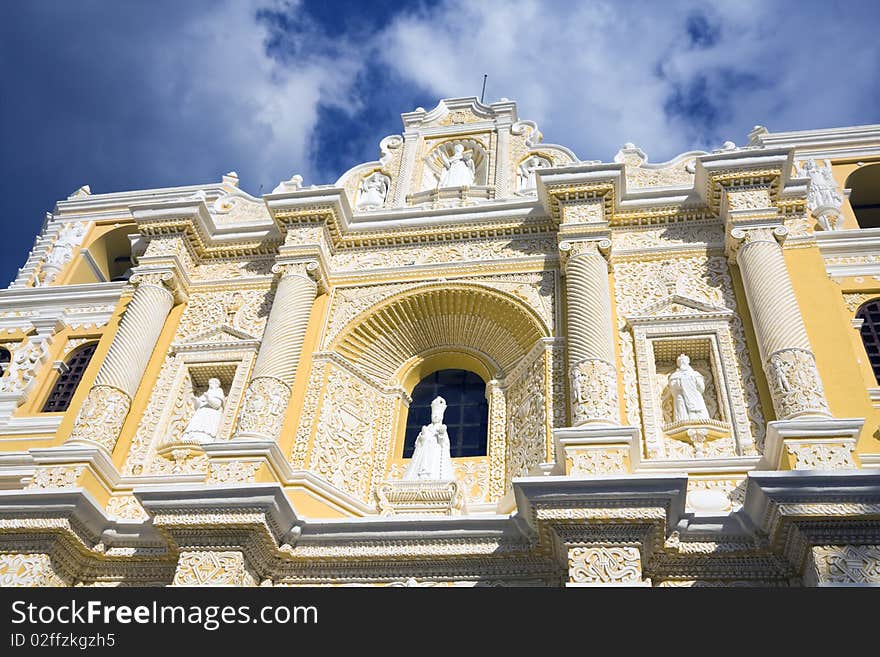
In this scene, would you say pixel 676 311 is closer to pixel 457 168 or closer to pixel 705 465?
pixel 705 465

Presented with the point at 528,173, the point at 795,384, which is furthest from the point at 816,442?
the point at 528,173

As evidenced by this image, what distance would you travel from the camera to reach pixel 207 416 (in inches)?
456

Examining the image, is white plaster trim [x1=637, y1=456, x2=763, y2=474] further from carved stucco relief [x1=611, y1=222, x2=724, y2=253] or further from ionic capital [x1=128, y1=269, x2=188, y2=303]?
ionic capital [x1=128, y1=269, x2=188, y2=303]

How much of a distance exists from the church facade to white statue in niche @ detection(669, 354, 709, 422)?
0.13ft

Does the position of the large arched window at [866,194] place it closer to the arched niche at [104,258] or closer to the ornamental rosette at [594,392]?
the ornamental rosette at [594,392]

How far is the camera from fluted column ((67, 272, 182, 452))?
10.9 m

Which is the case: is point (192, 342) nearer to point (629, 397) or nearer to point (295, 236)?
point (295, 236)

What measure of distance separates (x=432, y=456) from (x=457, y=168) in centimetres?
613

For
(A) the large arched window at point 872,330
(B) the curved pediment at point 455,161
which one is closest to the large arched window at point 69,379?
(B) the curved pediment at point 455,161

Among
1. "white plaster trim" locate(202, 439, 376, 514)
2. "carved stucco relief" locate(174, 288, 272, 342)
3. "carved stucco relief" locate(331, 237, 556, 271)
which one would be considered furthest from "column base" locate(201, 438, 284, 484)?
"carved stucco relief" locate(331, 237, 556, 271)

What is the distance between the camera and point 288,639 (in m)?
7.52

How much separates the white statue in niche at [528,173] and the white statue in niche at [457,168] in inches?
35.3

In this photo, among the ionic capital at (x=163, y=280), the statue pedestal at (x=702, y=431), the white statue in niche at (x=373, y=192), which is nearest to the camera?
the statue pedestal at (x=702, y=431)

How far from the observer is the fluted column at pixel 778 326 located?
9.26 meters
